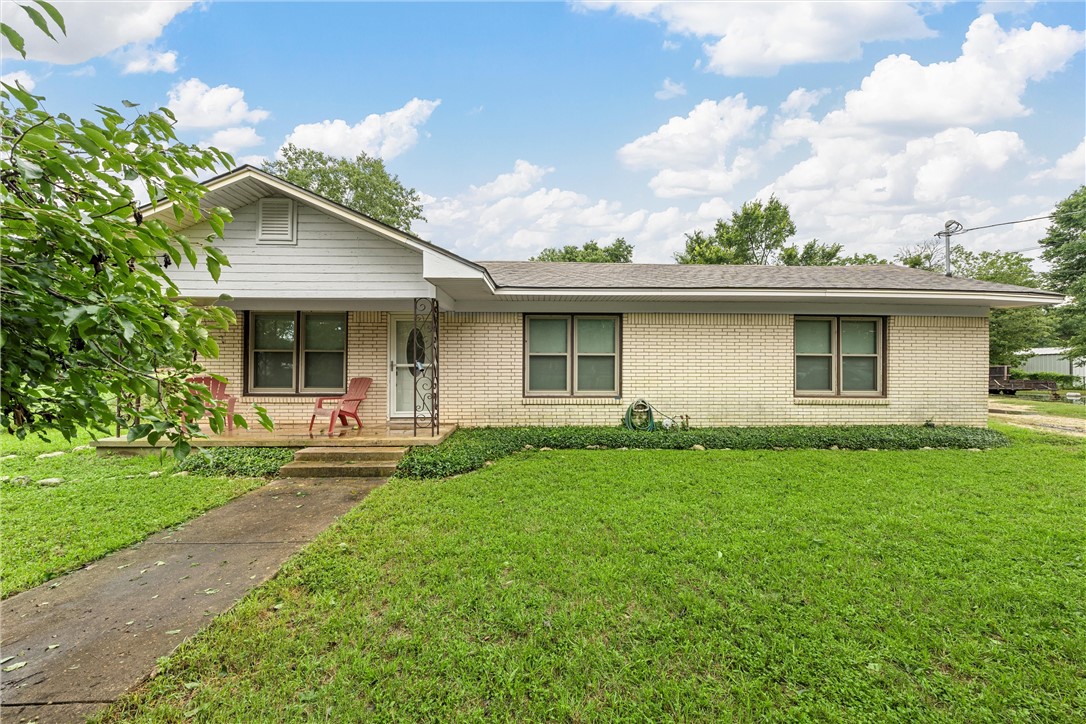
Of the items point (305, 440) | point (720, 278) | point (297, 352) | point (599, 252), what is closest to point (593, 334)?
point (720, 278)

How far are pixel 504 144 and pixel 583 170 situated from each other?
4.09 metres

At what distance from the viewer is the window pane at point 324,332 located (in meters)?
8.70

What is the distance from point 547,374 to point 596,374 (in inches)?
40.2

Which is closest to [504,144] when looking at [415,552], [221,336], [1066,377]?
[221,336]

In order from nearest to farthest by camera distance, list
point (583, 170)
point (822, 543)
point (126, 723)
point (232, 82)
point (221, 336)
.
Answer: point (126, 723)
point (822, 543)
point (221, 336)
point (232, 82)
point (583, 170)

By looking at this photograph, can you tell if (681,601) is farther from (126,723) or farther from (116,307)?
(116,307)

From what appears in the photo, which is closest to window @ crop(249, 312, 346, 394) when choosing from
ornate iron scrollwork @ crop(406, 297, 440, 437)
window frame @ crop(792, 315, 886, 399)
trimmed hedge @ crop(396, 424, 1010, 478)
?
ornate iron scrollwork @ crop(406, 297, 440, 437)

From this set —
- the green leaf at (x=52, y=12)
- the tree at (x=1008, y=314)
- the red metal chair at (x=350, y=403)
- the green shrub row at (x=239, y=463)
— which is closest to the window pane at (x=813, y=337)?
the red metal chair at (x=350, y=403)

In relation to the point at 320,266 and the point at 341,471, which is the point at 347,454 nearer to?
the point at 341,471

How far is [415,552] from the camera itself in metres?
3.56

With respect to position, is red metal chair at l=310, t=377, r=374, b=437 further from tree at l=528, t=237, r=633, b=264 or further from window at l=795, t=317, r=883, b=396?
tree at l=528, t=237, r=633, b=264

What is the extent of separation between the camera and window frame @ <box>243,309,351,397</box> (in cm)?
858

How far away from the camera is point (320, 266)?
24.1ft

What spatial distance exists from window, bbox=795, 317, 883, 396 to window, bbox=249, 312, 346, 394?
31.2 ft
